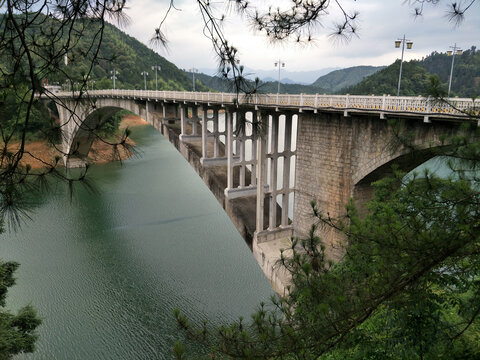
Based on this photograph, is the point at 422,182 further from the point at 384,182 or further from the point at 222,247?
the point at 222,247

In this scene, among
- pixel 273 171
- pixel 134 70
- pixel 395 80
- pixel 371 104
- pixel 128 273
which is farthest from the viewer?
pixel 134 70

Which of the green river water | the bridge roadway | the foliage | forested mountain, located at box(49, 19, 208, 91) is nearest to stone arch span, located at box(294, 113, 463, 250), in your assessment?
the bridge roadway

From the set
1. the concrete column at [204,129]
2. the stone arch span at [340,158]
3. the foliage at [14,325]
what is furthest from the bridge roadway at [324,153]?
the foliage at [14,325]

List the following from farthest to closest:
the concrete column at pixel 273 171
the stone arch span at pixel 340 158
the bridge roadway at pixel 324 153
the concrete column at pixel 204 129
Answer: the concrete column at pixel 204 129 < the concrete column at pixel 273 171 < the stone arch span at pixel 340 158 < the bridge roadway at pixel 324 153

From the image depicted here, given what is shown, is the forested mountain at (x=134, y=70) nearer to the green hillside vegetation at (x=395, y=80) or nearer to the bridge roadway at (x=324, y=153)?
the green hillside vegetation at (x=395, y=80)

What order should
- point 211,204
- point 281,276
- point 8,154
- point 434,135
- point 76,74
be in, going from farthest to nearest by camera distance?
1. point 211,204
2. point 281,276
3. point 434,135
4. point 76,74
5. point 8,154

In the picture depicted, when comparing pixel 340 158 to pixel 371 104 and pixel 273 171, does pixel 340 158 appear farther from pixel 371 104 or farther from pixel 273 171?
pixel 273 171

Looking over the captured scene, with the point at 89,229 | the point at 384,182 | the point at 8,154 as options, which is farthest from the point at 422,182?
the point at 89,229

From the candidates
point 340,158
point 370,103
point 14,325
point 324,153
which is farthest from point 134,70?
Answer: point 370,103
